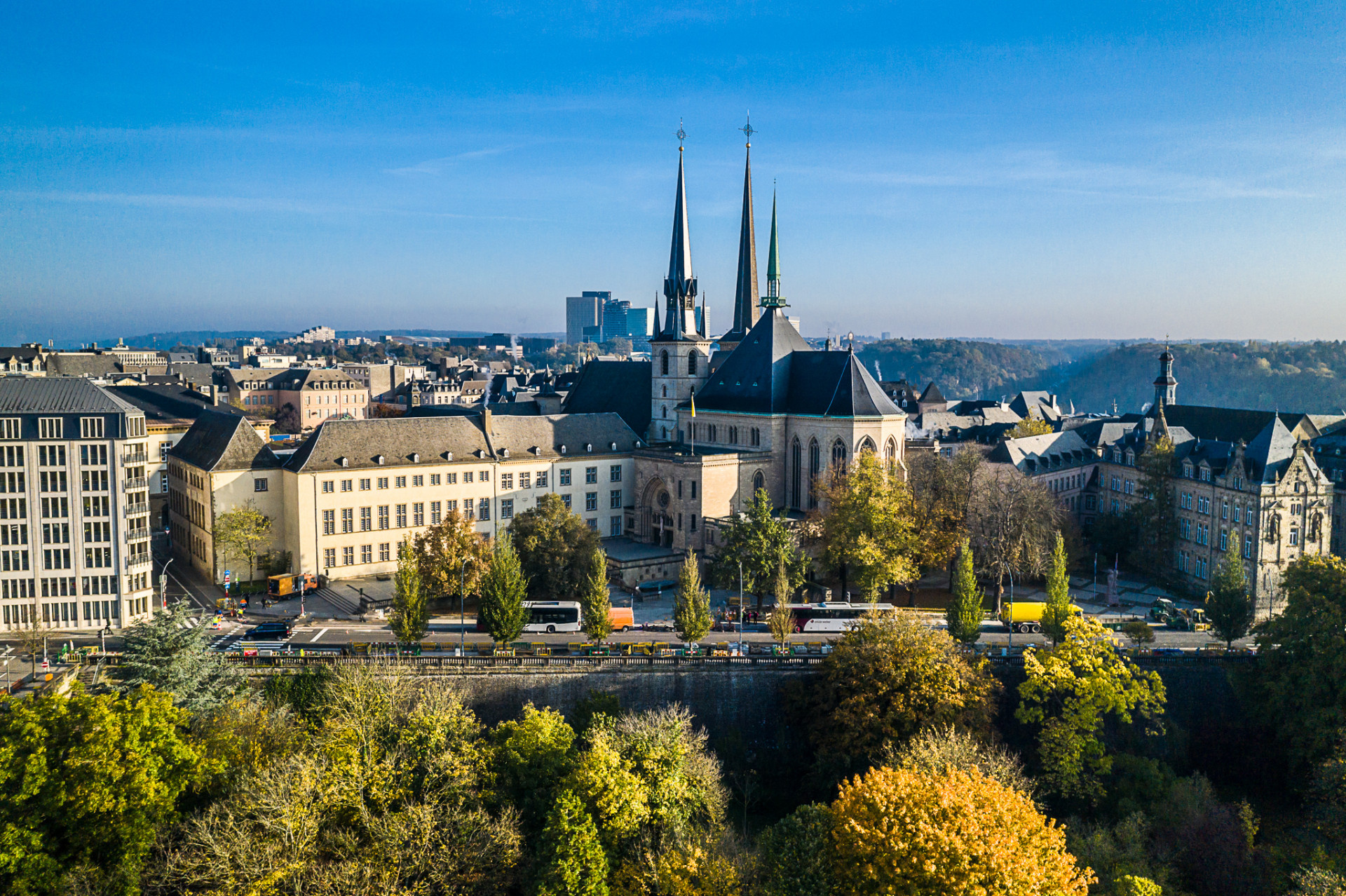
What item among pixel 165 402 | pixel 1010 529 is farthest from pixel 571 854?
pixel 165 402

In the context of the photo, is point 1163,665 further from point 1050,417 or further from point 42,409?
point 1050,417

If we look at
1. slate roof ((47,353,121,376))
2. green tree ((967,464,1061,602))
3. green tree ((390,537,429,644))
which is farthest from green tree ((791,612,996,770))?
slate roof ((47,353,121,376))

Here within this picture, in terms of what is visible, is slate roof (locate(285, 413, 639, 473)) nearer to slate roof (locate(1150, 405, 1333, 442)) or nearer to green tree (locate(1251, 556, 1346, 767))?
green tree (locate(1251, 556, 1346, 767))

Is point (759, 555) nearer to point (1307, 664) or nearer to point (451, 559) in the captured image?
point (451, 559)

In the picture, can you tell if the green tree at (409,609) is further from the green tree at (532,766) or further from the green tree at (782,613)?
the green tree at (782,613)

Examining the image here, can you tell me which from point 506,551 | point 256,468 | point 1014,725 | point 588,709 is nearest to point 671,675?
point 588,709

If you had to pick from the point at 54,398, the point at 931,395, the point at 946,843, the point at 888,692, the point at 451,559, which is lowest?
the point at 888,692
